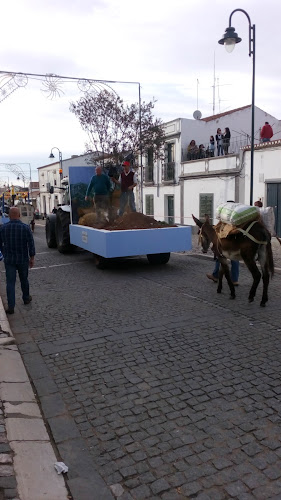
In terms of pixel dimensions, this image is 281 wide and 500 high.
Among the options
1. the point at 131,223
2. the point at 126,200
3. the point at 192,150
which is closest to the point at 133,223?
the point at 131,223

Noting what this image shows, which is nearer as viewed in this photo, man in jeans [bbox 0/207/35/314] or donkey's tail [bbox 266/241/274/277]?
man in jeans [bbox 0/207/35/314]

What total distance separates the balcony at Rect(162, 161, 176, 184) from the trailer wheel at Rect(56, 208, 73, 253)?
1273 cm

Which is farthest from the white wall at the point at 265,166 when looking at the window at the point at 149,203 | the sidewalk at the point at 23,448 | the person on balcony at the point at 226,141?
the sidewalk at the point at 23,448

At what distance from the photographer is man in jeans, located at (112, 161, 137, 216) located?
10.8m

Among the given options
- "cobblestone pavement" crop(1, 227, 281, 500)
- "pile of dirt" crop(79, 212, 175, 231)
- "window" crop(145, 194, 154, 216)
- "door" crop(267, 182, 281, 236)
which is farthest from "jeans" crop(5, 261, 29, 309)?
"window" crop(145, 194, 154, 216)

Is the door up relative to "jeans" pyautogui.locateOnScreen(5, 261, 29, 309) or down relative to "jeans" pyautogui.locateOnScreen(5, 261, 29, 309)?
up

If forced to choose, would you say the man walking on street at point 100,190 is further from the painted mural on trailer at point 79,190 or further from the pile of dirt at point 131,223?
the pile of dirt at point 131,223

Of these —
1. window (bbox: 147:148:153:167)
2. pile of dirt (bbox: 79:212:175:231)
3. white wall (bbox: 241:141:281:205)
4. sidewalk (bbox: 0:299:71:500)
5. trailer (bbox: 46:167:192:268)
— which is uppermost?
window (bbox: 147:148:153:167)

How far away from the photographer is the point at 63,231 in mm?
12422

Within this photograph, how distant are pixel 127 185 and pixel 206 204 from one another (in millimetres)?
11197

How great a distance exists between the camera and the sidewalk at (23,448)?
2557 mm

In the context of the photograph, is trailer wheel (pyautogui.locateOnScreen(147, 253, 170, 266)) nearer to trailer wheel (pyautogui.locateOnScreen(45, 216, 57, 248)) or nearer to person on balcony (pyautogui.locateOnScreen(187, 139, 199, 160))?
trailer wheel (pyautogui.locateOnScreen(45, 216, 57, 248))

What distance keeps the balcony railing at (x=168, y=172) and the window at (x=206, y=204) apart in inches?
129

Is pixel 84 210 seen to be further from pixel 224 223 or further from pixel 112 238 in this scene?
pixel 224 223
